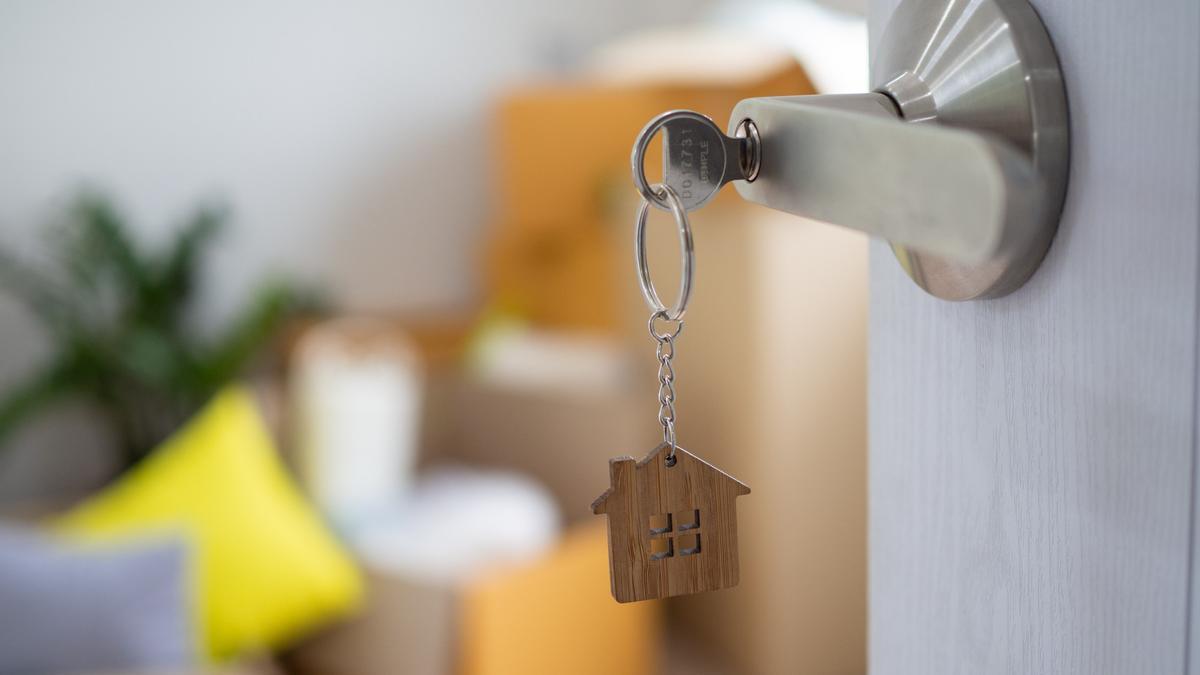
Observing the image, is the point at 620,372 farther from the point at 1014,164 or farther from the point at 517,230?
the point at 1014,164

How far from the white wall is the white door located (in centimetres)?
276

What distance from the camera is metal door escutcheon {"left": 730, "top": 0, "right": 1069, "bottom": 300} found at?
0.18 metres

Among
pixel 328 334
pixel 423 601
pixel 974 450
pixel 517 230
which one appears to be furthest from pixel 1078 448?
pixel 517 230

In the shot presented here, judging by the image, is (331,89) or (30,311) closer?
(30,311)

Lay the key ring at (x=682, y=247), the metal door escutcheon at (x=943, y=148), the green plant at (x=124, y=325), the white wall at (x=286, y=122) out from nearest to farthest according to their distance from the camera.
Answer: the metal door escutcheon at (x=943, y=148), the key ring at (x=682, y=247), the green plant at (x=124, y=325), the white wall at (x=286, y=122)

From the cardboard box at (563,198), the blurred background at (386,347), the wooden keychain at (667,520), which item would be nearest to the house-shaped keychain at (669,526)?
the wooden keychain at (667,520)

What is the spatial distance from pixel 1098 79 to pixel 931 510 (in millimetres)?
129

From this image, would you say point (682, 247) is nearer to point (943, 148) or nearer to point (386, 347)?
point (943, 148)

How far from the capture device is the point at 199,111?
111 inches

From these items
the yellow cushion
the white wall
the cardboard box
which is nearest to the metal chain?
the yellow cushion

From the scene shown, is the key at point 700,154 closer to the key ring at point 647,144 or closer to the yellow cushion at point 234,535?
the key ring at point 647,144

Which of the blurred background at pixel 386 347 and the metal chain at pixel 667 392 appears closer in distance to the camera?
the metal chain at pixel 667 392

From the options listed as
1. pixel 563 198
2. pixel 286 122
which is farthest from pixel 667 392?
pixel 286 122

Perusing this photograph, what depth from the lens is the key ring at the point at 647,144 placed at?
0.26 metres
